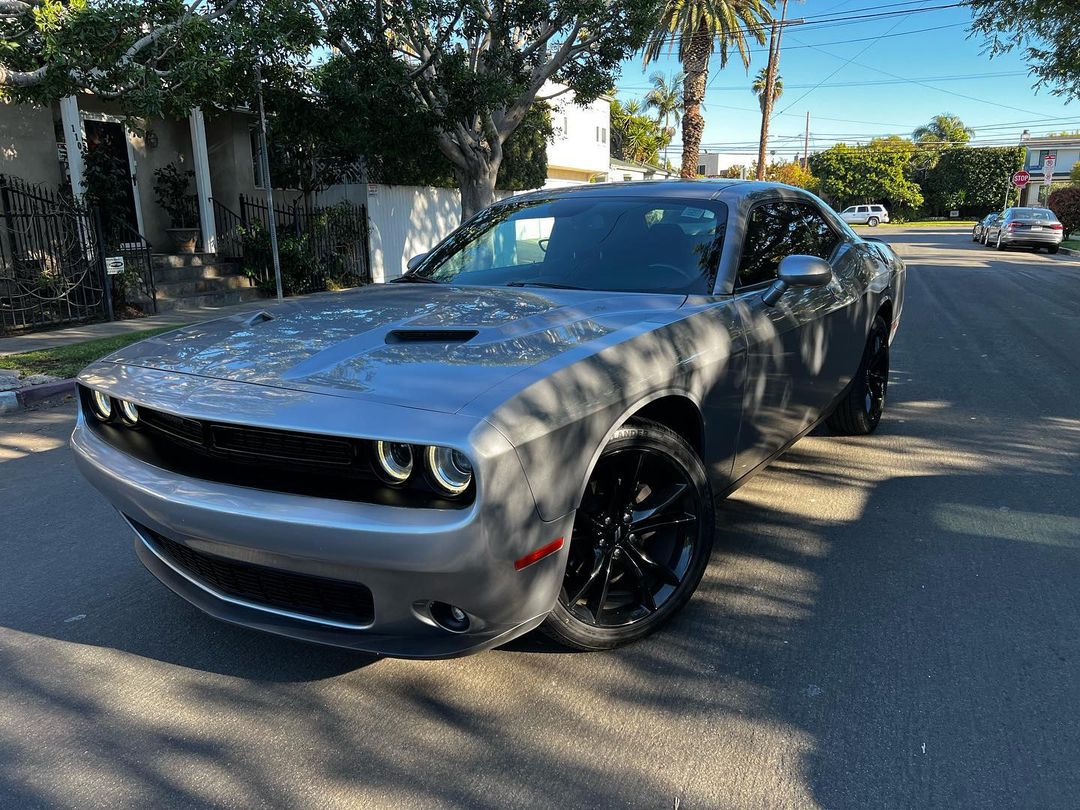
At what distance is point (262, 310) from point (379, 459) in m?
1.60

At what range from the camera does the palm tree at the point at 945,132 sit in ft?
261

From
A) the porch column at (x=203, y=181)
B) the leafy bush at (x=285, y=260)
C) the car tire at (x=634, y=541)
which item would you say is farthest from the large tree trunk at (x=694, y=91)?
the car tire at (x=634, y=541)

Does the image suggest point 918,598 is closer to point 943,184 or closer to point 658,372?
point 658,372

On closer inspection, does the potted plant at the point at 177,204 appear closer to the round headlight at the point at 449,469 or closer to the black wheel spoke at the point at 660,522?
the black wheel spoke at the point at 660,522

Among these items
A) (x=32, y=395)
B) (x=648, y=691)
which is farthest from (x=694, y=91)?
(x=648, y=691)

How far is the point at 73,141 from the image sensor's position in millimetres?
11812

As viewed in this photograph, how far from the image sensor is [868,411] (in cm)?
540

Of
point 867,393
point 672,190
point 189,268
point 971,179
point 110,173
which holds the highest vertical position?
point 971,179

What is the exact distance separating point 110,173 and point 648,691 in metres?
13.6

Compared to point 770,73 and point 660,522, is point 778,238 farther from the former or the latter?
point 770,73

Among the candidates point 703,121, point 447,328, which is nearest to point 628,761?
point 447,328

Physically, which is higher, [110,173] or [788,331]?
[110,173]

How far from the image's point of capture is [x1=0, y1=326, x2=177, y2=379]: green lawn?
24.7 ft

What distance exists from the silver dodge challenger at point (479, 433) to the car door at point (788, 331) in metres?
0.02
